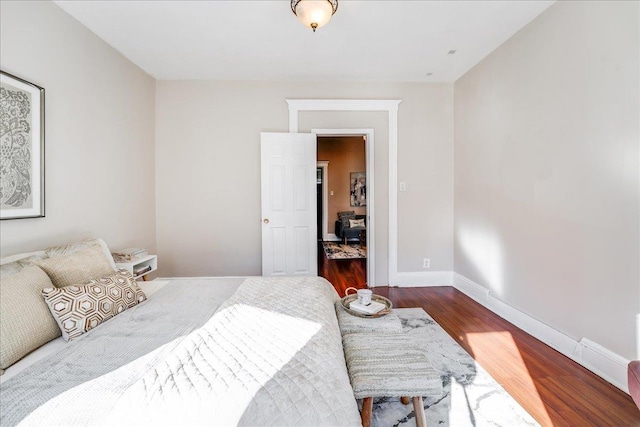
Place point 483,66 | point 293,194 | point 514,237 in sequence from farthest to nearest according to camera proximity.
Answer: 1. point 293,194
2. point 483,66
3. point 514,237

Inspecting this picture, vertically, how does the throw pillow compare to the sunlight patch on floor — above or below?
above

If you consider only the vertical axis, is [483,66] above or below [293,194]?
above

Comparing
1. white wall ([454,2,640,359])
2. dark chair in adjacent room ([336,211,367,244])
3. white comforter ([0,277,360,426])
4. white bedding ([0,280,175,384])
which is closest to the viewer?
white comforter ([0,277,360,426])

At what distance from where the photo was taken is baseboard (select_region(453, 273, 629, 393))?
183cm

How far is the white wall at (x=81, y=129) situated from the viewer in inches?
78.6

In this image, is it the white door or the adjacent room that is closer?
the adjacent room

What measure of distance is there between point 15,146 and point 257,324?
205cm

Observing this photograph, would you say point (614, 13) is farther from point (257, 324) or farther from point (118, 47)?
point (118, 47)

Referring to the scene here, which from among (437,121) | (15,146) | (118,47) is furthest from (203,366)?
(437,121)

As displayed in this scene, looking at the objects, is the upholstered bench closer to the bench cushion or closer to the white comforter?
the bench cushion

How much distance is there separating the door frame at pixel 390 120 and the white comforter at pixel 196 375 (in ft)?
8.17

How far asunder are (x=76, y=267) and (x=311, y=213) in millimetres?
2448

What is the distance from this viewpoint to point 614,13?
184 centimetres

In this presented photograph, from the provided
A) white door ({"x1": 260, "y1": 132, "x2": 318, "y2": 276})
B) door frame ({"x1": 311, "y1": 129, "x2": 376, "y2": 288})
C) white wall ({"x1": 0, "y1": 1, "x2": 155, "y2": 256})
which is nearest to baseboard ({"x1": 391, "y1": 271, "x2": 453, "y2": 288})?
door frame ({"x1": 311, "y1": 129, "x2": 376, "y2": 288})
